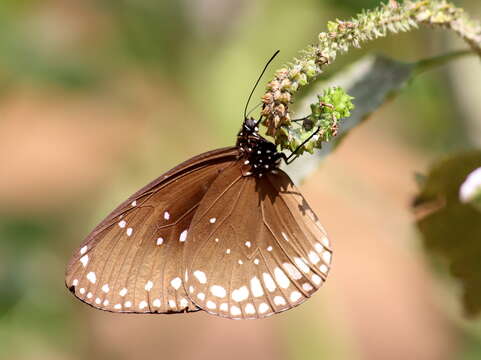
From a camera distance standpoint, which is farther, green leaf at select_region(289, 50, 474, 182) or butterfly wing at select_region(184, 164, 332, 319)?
butterfly wing at select_region(184, 164, 332, 319)

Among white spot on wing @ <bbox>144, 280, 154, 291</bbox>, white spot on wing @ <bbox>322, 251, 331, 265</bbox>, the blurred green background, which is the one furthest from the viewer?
the blurred green background

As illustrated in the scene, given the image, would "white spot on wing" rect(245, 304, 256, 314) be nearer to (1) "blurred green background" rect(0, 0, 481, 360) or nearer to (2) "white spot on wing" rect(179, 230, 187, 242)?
(2) "white spot on wing" rect(179, 230, 187, 242)

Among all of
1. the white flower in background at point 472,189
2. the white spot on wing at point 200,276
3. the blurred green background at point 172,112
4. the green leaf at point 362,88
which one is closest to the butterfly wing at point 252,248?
the white spot on wing at point 200,276

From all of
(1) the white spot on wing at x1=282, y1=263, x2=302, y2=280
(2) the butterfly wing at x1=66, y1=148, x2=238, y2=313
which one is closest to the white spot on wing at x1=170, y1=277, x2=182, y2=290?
(2) the butterfly wing at x1=66, y1=148, x2=238, y2=313

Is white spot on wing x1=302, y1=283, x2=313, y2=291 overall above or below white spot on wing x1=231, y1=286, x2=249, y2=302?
below

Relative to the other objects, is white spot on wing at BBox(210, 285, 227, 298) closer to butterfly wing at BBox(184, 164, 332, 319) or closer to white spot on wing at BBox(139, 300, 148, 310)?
butterfly wing at BBox(184, 164, 332, 319)

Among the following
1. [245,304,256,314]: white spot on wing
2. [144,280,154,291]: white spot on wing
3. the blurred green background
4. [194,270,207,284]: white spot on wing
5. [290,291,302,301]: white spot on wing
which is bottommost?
[290,291,302,301]: white spot on wing

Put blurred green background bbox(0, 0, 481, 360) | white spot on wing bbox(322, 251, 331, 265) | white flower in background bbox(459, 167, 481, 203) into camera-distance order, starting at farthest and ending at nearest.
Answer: blurred green background bbox(0, 0, 481, 360)
white spot on wing bbox(322, 251, 331, 265)
white flower in background bbox(459, 167, 481, 203)

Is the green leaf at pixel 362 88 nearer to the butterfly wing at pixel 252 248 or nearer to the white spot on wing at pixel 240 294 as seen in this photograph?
the butterfly wing at pixel 252 248
